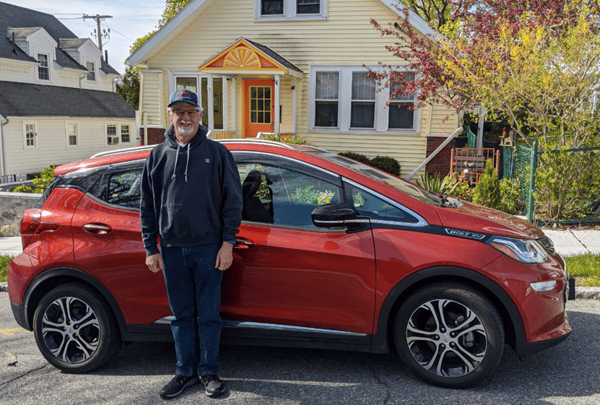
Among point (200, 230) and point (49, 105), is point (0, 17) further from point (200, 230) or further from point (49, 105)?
point (200, 230)

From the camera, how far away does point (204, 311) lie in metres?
3.73

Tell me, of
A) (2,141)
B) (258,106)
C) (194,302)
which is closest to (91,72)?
(2,141)

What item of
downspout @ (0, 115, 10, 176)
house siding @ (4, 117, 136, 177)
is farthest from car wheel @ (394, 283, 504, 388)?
house siding @ (4, 117, 136, 177)

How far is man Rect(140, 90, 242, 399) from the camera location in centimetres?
359

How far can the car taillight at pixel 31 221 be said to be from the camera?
4.25 meters

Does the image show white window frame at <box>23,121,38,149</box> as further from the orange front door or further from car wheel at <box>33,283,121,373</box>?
car wheel at <box>33,283,121,373</box>

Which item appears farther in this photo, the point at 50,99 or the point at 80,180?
the point at 50,99

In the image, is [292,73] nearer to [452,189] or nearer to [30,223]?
[452,189]

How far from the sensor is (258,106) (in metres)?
15.7

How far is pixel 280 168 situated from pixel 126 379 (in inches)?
78.5

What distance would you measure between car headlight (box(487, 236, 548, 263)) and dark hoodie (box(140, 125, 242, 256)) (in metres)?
1.81

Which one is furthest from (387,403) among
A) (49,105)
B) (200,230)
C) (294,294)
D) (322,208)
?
(49,105)

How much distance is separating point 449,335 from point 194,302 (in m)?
Answer: 1.81

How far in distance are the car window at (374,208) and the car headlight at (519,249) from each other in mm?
578
